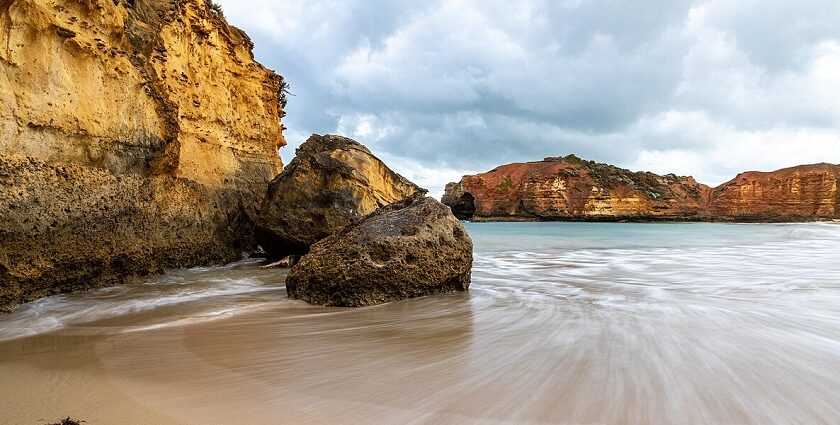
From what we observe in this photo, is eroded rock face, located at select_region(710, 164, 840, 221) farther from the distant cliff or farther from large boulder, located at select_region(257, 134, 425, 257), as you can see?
large boulder, located at select_region(257, 134, 425, 257)

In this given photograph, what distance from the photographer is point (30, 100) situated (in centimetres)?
404

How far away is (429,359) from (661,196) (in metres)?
56.7

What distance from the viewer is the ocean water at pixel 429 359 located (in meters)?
1.91

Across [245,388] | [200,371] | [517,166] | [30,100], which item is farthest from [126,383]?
[517,166]

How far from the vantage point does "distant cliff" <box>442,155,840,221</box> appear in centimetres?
4912

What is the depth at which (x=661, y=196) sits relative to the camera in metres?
51.5

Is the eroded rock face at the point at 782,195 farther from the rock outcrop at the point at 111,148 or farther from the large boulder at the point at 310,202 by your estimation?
the rock outcrop at the point at 111,148

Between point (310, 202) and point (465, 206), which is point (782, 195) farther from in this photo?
point (310, 202)

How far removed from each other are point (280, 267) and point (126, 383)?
5112 mm

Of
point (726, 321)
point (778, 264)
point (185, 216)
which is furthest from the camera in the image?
point (778, 264)

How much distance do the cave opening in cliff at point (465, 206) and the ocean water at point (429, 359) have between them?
52.3 meters

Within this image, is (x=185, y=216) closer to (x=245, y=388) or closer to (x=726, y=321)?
(x=245, y=388)

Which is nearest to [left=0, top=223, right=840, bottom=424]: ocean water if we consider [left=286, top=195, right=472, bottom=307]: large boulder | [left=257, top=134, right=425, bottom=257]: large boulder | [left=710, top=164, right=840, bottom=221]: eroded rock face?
[left=286, top=195, right=472, bottom=307]: large boulder

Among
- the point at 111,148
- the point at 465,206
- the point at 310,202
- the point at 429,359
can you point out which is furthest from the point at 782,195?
the point at 111,148
